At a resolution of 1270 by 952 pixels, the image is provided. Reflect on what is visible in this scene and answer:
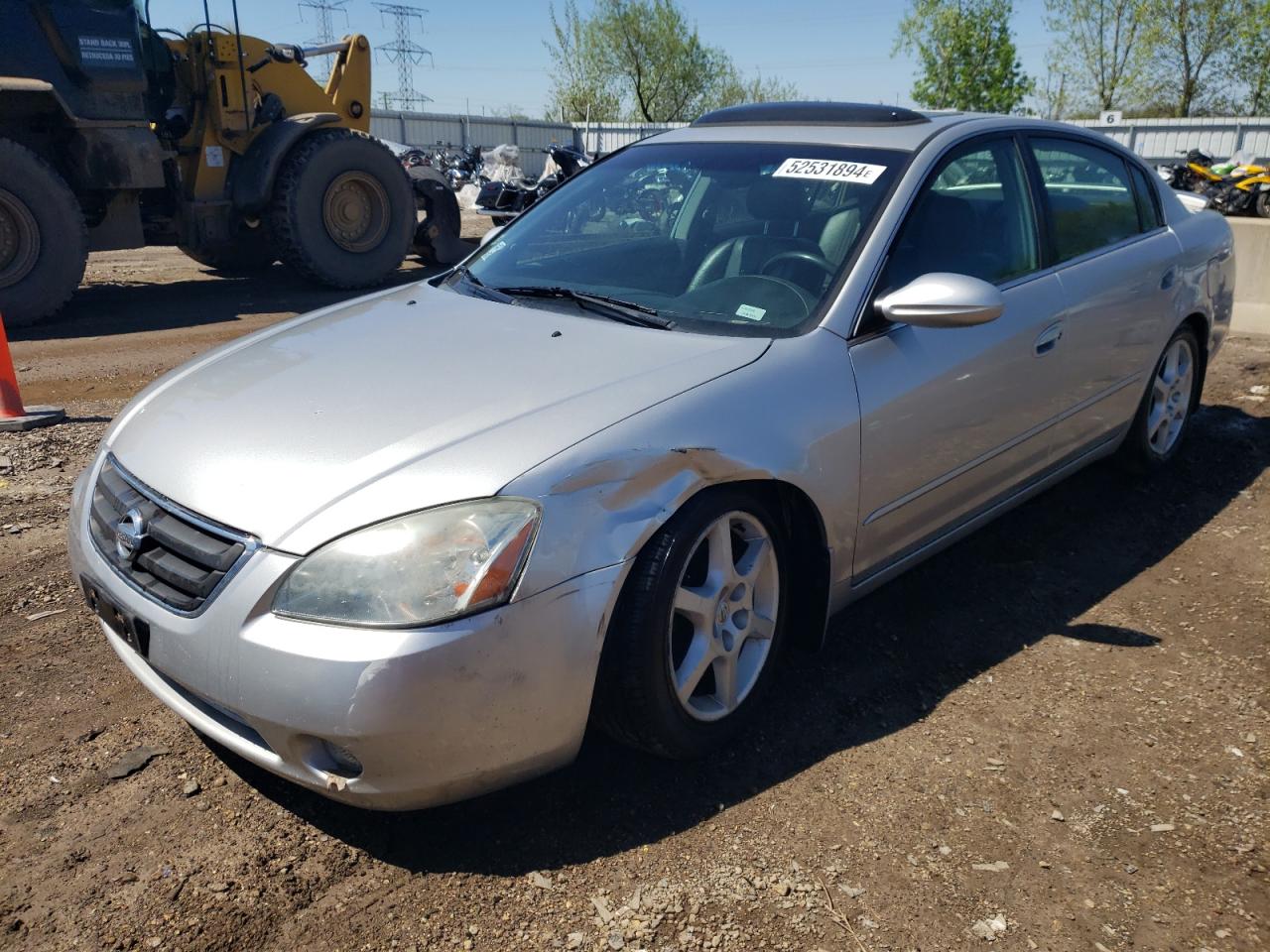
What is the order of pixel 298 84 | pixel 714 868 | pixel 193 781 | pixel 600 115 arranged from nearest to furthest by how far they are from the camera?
pixel 714 868
pixel 193 781
pixel 298 84
pixel 600 115

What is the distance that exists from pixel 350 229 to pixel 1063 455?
27.4 ft

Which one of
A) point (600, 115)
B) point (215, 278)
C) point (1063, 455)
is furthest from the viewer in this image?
point (600, 115)

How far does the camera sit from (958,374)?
3.19m

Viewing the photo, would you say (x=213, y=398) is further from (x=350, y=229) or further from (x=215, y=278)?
(x=215, y=278)

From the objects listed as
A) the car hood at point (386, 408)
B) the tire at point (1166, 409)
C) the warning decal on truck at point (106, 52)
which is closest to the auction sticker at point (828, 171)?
the car hood at point (386, 408)

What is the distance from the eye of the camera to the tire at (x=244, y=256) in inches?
440

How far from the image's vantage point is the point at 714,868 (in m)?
2.30

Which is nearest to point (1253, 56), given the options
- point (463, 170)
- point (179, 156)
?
point (463, 170)

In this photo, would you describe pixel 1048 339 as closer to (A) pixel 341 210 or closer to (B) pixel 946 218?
(B) pixel 946 218

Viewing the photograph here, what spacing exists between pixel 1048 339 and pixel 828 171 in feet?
3.27

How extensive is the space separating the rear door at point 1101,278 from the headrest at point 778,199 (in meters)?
1.09

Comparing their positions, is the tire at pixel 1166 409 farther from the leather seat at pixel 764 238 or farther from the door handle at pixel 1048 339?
the leather seat at pixel 764 238

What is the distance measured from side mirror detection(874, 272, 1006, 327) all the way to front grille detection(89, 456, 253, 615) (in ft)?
5.96

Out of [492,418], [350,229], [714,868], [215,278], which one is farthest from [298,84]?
[714,868]
